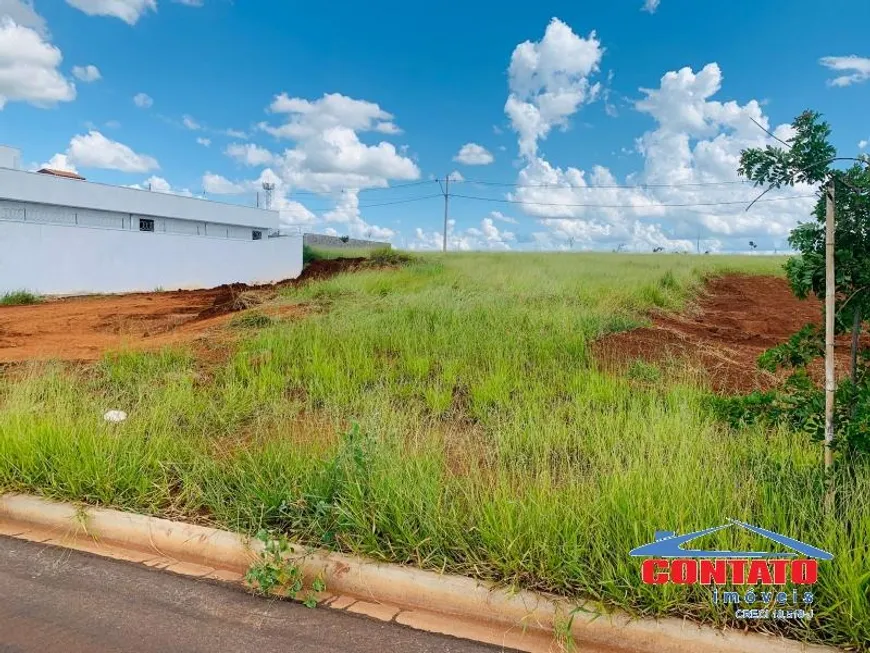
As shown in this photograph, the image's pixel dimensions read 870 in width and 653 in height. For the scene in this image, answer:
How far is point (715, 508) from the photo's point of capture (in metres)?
2.94

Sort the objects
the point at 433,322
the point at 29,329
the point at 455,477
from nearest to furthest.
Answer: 1. the point at 455,477
2. the point at 433,322
3. the point at 29,329

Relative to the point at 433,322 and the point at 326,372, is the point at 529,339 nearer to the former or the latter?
the point at 433,322

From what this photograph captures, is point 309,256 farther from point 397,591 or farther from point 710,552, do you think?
point 710,552

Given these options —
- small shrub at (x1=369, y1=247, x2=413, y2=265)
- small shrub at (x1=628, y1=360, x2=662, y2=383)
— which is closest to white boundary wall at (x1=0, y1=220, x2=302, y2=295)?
small shrub at (x1=369, y1=247, x2=413, y2=265)

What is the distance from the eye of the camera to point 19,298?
18859 millimetres

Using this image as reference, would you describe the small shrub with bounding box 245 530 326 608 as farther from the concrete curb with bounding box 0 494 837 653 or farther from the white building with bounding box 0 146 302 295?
the white building with bounding box 0 146 302 295

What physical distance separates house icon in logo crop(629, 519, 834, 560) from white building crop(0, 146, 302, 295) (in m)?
22.6

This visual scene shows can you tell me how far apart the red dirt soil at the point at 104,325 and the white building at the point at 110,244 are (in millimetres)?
2428

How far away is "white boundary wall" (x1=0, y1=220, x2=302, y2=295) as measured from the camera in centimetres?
1966

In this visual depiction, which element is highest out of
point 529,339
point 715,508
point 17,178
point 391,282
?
point 17,178

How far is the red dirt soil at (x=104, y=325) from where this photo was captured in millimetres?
8836

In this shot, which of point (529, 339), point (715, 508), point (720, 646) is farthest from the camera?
point (529, 339)

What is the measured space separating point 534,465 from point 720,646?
1.63 m

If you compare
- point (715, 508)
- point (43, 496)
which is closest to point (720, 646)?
point (715, 508)
